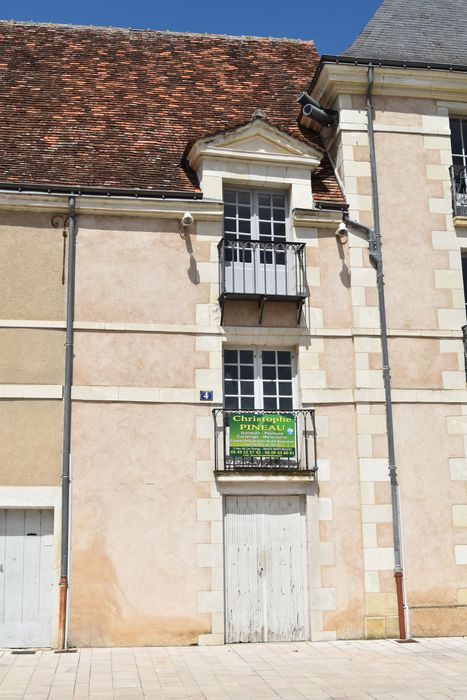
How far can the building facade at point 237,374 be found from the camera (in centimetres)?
1041

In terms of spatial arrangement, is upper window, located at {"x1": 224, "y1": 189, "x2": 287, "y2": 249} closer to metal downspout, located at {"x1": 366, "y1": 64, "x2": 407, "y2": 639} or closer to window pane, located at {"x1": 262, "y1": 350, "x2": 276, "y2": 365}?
metal downspout, located at {"x1": 366, "y1": 64, "x2": 407, "y2": 639}

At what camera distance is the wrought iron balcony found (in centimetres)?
1148

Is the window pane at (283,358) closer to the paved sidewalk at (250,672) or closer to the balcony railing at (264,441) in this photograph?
the balcony railing at (264,441)

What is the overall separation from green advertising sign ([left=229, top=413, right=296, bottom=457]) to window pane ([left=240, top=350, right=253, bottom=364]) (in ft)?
2.72

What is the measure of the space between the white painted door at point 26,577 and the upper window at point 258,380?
9.52ft

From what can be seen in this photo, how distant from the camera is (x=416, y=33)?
13.6 m

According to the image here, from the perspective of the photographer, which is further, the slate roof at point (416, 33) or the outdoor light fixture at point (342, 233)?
the slate roof at point (416, 33)

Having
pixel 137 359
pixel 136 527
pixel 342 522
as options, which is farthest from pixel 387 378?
pixel 136 527

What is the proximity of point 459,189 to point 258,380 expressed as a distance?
4257 mm

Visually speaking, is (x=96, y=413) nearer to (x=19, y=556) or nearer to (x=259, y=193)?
(x=19, y=556)

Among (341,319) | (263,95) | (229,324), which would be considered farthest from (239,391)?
(263,95)

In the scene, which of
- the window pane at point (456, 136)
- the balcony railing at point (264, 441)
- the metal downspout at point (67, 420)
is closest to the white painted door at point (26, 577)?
the metal downspout at point (67, 420)

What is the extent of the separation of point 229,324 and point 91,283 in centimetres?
195

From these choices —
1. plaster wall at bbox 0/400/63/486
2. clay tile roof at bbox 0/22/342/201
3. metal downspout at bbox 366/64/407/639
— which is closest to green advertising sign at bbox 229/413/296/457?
metal downspout at bbox 366/64/407/639
